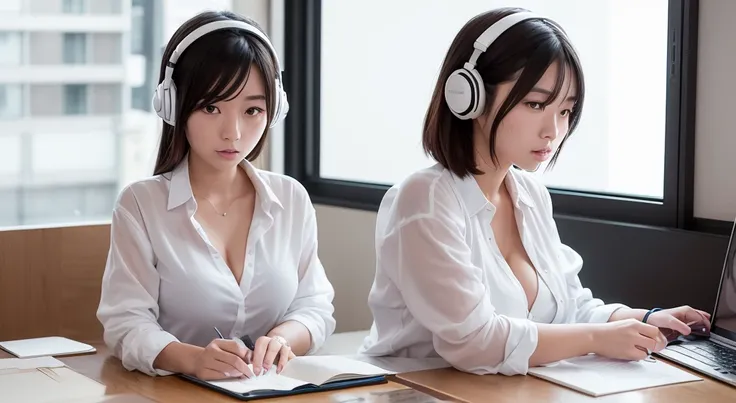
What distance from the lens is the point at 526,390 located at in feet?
5.24

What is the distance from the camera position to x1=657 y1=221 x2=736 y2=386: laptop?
67.2 inches

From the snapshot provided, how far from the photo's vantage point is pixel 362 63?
3045 mm

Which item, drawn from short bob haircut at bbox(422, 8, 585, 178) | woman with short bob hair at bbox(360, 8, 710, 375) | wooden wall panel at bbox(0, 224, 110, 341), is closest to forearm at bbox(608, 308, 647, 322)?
woman with short bob hair at bbox(360, 8, 710, 375)

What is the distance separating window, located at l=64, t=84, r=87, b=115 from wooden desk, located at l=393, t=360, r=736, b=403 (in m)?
1.69

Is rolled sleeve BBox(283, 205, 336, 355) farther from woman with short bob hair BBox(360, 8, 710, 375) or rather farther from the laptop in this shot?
the laptop

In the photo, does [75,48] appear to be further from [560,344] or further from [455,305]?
[560,344]

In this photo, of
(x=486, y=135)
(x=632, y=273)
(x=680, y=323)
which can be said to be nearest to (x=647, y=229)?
(x=632, y=273)

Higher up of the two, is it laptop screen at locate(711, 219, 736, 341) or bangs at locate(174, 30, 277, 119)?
bangs at locate(174, 30, 277, 119)

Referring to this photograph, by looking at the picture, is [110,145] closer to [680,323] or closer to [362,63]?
[362,63]

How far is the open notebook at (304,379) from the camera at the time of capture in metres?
1.57

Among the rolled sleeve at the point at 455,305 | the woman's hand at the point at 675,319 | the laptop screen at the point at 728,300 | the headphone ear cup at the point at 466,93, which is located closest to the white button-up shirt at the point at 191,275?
the rolled sleeve at the point at 455,305

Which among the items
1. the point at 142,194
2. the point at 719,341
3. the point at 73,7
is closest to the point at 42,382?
the point at 142,194

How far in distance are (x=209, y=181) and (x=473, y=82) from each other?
589 millimetres

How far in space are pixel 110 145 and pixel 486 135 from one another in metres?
1.60
